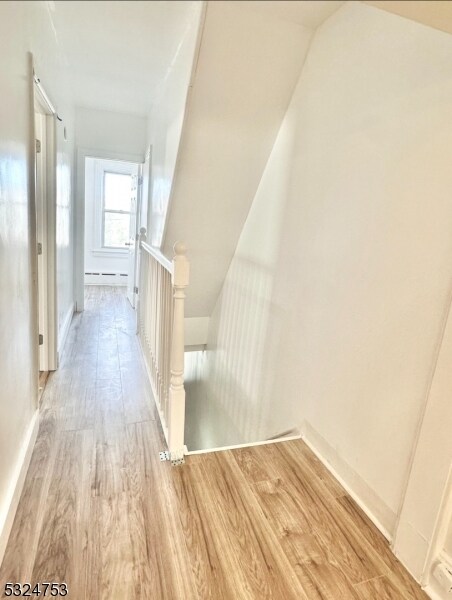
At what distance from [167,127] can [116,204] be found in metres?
Answer: 4.35

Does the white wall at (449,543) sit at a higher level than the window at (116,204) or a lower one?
lower

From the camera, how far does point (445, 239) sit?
4.12 feet

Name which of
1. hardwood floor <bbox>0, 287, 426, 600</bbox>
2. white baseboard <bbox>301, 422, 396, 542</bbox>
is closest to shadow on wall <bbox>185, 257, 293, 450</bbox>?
white baseboard <bbox>301, 422, 396, 542</bbox>

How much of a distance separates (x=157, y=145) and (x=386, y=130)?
2264mm

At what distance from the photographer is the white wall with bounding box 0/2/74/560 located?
125 cm

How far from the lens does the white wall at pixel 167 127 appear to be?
1256 millimetres

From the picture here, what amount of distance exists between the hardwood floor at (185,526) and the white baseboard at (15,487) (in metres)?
0.04

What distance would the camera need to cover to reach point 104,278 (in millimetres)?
6668

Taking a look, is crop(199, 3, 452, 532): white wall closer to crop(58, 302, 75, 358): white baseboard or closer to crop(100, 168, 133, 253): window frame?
crop(58, 302, 75, 358): white baseboard

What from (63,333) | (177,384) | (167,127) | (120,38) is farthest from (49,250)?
(120,38)

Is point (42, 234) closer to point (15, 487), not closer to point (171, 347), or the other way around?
point (171, 347)

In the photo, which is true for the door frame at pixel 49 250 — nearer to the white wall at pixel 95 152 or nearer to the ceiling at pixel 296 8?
the white wall at pixel 95 152

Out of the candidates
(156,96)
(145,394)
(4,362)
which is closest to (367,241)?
(156,96)

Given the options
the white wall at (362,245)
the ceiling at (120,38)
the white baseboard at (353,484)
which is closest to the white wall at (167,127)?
the ceiling at (120,38)
